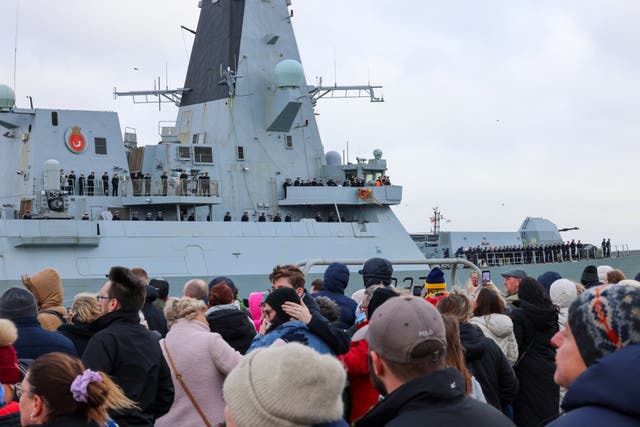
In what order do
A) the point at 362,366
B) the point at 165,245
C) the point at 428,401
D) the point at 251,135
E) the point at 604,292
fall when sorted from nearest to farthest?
the point at 604,292 < the point at 428,401 < the point at 362,366 < the point at 165,245 < the point at 251,135

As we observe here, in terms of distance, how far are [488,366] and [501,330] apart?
0.68 m

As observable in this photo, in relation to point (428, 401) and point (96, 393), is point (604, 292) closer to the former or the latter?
point (428, 401)

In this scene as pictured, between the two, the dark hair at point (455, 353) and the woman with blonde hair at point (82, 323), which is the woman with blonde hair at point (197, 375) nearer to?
the woman with blonde hair at point (82, 323)

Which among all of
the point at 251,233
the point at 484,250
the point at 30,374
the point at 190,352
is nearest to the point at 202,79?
the point at 251,233

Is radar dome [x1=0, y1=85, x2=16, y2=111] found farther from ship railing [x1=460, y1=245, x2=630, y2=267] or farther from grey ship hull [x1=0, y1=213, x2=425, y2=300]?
ship railing [x1=460, y1=245, x2=630, y2=267]

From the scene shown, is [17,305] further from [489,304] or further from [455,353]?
[489,304]

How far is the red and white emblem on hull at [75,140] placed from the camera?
73.3ft

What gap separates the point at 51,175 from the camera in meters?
20.7

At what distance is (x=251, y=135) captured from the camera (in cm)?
2550

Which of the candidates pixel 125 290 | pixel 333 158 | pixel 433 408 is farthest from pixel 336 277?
pixel 333 158

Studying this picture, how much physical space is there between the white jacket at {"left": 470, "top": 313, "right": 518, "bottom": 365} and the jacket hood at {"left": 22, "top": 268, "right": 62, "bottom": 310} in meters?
3.08

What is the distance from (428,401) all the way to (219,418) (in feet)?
8.57

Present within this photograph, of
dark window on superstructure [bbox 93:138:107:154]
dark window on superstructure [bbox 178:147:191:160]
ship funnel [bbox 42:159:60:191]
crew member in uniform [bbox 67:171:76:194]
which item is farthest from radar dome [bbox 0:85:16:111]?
dark window on superstructure [bbox 178:147:191:160]

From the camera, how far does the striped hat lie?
242cm
